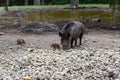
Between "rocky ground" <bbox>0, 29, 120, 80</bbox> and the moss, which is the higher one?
"rocky ground" <bbox>0, 29, 120, 80</bbox>

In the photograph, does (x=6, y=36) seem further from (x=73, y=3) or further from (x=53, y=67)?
(x=73, y=3)

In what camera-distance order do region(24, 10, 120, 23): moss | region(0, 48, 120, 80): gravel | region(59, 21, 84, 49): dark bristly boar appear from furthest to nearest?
region(24, 10, 120, 23): moss → region(59, 21, 84, 49): dark bristly boar → region(0, 48, 120, 80): gravel

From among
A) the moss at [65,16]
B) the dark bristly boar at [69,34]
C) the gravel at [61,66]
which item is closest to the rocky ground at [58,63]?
the gravel at [61,66]

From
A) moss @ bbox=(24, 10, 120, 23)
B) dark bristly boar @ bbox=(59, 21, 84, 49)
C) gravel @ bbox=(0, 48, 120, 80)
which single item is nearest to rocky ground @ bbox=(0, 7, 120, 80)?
gravel @ bbox=(0, 48, 120, 80)

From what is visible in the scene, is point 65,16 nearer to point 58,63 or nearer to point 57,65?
point 58,63

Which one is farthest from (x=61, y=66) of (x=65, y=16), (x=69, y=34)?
(x=65, y=16)

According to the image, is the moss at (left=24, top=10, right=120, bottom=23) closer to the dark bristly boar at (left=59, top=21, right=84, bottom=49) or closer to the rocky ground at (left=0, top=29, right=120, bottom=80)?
the dark bristly boar at (left=59, top=21, right=84, bottom=49)

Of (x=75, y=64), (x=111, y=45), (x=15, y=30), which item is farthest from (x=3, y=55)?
(x=15, y=30)

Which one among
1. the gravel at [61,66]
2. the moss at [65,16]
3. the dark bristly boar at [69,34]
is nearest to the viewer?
the gravel at [61,66]

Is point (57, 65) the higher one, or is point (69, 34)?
point (69, 34)

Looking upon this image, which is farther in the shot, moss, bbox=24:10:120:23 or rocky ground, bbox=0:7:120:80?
moss, bbox=24:10:120:23

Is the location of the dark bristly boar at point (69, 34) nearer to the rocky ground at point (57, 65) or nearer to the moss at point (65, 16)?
the rocky ground at point (57, 65)

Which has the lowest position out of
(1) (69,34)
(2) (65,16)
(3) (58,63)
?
(2) (65,16)

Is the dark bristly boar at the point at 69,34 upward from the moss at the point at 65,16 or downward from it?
upward
